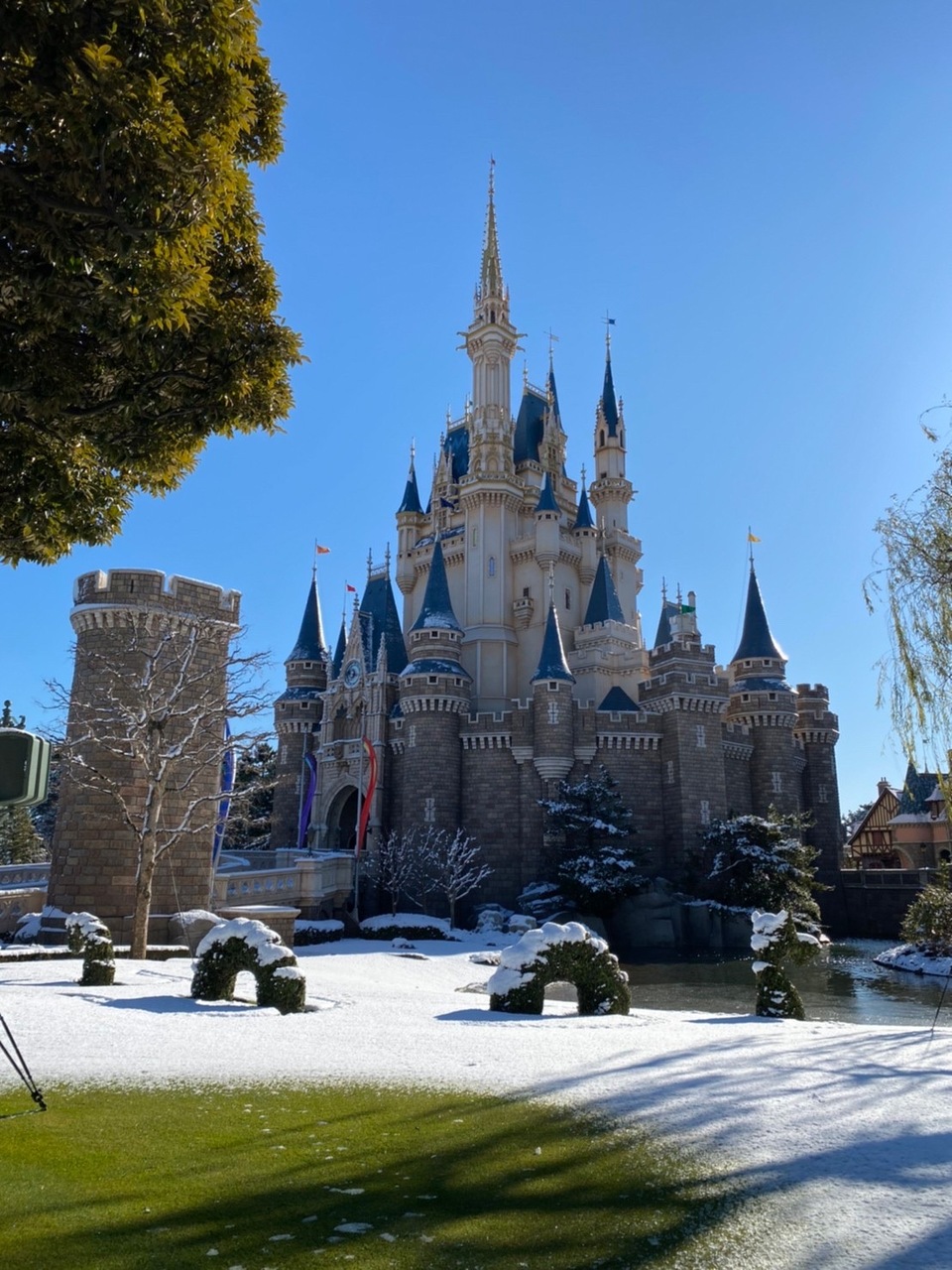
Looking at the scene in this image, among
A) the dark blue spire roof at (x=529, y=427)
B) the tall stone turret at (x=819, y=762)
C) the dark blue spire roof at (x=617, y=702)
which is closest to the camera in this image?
the dark blue spire roof at (x=617, y=702)

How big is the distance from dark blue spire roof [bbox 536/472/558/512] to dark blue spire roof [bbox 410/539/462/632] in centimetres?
592

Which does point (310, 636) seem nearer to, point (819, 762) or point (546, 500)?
point (546, 500)

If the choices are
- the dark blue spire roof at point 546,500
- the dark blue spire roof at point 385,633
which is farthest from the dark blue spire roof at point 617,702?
the dark blue spire roof at point 385,633

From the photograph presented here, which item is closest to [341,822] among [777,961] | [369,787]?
[369,787]

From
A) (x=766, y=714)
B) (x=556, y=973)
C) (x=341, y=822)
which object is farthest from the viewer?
(x=341, y=822)

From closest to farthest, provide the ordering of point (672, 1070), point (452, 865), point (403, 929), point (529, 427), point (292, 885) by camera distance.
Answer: point (672, 1070) < point (292, 885) < point (403, 929) < point (452, 865) < point (529, 427)

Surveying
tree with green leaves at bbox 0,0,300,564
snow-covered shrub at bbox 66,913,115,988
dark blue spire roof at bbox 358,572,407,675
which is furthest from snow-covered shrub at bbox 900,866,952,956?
dark blue spire roof at bbox 358,572,407,675

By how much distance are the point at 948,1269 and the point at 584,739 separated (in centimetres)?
3636

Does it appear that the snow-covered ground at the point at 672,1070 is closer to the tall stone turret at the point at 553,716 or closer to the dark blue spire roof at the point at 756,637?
the tall stone turret at the point at 553,716

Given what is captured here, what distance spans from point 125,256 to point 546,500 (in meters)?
42.3

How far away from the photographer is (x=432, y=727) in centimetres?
4041

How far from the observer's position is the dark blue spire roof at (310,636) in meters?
52.2

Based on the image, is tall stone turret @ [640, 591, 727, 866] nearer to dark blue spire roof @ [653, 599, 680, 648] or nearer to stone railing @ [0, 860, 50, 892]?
dark blue spire roof @ [653, 599, 680, 648]

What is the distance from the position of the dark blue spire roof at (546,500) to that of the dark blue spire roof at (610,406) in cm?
858
